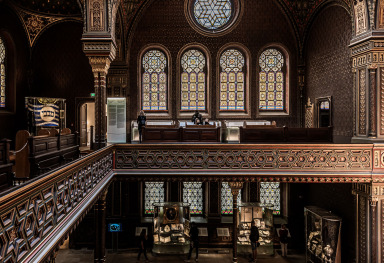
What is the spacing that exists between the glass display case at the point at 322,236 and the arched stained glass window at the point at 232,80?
229 inches

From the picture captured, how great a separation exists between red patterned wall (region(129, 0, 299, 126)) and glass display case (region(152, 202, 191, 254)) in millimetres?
4797

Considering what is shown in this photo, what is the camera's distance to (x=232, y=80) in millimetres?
14734

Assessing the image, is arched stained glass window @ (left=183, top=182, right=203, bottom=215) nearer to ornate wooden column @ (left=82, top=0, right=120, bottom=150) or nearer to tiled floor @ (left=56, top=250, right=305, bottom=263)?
tiled floor @ (left=56, top=250, right=305, bottom=263)

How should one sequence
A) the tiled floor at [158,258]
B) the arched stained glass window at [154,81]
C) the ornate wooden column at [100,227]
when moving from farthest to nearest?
the arched stained glass window at [154,81], the tiled floor at [158,258], the ornate wooden column at [100,227]

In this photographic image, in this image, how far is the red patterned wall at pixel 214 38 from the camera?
47.2ft

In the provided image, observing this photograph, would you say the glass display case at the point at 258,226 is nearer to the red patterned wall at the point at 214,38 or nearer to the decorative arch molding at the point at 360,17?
the red patterned wall at the point at 214,38

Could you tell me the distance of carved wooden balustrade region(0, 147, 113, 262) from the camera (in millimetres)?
2982

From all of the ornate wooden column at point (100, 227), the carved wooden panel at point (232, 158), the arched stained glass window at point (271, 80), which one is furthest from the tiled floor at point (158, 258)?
the arched stained glass window at point (271, 80)

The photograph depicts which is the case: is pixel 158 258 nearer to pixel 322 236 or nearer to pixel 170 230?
pixel 170 230

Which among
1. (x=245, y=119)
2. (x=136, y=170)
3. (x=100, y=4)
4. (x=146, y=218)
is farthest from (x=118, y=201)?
(x=100, y=4)

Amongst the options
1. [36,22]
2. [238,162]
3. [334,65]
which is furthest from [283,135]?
[36,22]

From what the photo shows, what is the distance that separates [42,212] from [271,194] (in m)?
12.0

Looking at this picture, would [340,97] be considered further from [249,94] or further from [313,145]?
[249,94]

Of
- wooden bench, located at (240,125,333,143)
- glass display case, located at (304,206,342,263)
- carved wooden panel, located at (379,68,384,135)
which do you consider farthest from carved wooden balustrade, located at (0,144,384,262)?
glass display case, located at (304,206,342,263)
